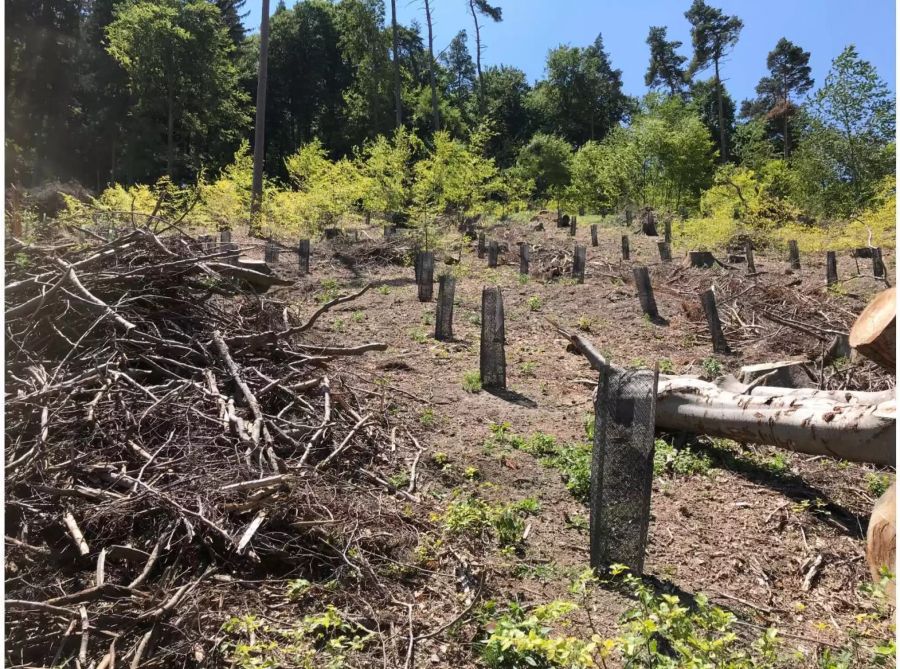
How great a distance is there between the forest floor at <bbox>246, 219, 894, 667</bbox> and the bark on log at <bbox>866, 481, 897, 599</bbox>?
311mm

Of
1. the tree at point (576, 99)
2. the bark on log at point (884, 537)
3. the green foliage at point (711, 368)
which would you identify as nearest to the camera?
the bark on log at point (884, 537)

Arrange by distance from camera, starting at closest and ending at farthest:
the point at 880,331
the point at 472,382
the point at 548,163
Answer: the point at 880,331, the point at 472,382, the point at 548,163

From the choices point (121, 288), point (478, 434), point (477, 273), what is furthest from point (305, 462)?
point (477, 273)

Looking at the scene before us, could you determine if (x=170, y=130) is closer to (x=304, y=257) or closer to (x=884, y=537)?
(x=304, y=257)

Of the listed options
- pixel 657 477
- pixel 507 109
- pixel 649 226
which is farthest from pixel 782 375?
pixel 507 109

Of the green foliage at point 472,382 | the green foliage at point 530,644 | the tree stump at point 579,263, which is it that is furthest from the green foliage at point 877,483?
the tree stump at point 579,263

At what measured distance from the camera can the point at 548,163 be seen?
37.7m

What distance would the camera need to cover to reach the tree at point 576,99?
46781 millimetres

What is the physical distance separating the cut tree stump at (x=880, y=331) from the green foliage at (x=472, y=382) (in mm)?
4002

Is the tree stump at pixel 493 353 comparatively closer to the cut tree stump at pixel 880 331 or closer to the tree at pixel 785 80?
the cut tree stump at pixel 880 331

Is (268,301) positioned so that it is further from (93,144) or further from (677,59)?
(677,59)

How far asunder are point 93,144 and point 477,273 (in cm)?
2903

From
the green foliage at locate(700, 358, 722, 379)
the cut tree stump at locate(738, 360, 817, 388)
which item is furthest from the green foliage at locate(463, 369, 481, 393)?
the green foliage at locate(700, 358, 722, 379)

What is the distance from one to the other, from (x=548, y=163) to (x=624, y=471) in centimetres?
3608
